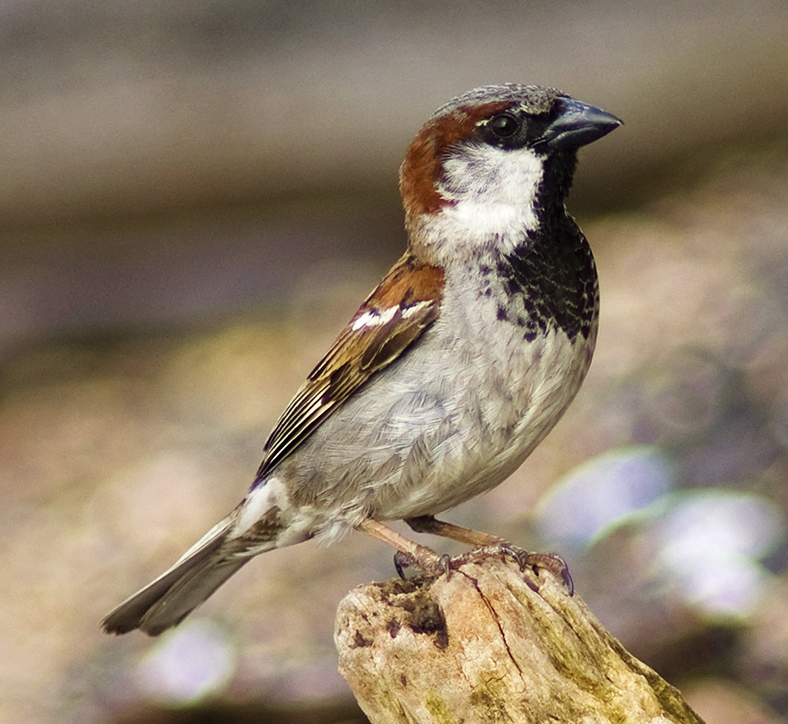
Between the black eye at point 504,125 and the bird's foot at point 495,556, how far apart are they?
1026 mm

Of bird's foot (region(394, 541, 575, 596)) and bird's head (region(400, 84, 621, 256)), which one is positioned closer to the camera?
bird's foot (region(394, 541, 575, 596))

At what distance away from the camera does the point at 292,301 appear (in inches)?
279

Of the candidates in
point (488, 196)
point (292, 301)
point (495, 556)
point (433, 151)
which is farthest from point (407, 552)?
point (292, 301)

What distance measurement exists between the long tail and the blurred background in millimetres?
849

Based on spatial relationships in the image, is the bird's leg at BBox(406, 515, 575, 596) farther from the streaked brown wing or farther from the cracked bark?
the streaked brown wing

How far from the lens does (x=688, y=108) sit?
21.7 feet

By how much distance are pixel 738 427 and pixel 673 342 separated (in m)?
0.85

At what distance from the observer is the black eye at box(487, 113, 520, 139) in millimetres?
2889

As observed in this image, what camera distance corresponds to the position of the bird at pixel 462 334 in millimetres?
2777

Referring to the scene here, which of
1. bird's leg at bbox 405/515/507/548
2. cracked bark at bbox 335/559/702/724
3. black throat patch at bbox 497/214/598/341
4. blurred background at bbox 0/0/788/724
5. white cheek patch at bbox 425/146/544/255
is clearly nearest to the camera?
cracked bark at bbox 335/559/702/724

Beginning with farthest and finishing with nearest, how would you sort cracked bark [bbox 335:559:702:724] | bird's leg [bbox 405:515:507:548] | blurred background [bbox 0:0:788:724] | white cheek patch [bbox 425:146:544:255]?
blurred background [bbox 0:0:788:724]
bird's leg [bbox 405:515:507:548]
white cheek patch [bbox 425:146:544:255]
cracked bark [bbox 335:559:702:724]

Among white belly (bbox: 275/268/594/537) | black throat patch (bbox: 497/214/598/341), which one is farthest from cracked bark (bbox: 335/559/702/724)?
black throat patch (bbox: 497/214/598/341)

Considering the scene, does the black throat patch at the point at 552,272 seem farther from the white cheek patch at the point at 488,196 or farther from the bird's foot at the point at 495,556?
the bird's foot at the point at 495,556

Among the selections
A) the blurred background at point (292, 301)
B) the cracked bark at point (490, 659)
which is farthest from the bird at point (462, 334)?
the blurred background at point (292, 301)
